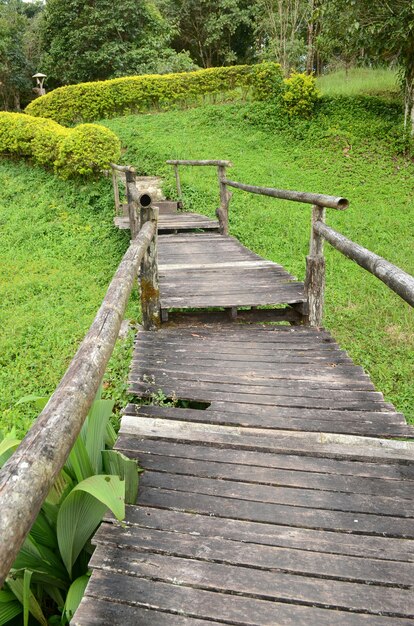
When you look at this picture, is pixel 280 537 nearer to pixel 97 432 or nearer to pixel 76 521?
pixel 76 521

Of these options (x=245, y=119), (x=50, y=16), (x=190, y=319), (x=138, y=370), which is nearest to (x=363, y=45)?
(x=245, y=119)

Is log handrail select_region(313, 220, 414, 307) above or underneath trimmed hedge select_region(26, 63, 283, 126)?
underneath

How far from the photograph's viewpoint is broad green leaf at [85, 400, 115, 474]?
2.36 metres

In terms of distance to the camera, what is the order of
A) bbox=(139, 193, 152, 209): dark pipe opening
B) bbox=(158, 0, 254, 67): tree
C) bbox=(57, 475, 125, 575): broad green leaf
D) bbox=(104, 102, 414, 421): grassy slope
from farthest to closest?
1. bbox=(158, 0, 254, 67): tree
2. bbox=(104, 102, 414, 421): grassy slope
3. bbox=(139, 193, 152, 209): dark pipe opening
4. bbox=(57, 475, 125, 575): broad green leaf

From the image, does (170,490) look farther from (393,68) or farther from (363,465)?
(393,68)

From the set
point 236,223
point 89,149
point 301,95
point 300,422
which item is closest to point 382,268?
point 300,422

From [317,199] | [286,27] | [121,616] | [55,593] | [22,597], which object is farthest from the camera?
[286,27]

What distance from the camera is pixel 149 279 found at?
3.85 m

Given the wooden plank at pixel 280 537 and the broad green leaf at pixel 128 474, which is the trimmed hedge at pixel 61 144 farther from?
the wooden plank at pixel 280 537

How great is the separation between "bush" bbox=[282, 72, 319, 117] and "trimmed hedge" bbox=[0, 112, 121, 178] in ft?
22.6

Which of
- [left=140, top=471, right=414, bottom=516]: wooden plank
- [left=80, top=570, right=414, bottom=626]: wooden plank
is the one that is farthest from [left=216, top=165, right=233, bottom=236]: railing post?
[left=80, top=570, right=414, bottom=626]: wooden plank

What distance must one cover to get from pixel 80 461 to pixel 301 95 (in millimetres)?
14859

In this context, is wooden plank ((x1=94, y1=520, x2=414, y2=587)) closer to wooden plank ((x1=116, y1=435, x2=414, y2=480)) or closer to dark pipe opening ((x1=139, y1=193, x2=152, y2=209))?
wooden plank ((x1=116, y1=435, x2=414, y2=480))

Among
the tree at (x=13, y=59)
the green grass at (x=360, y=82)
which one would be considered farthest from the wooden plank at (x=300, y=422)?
the tree at (x=13, y=59)
